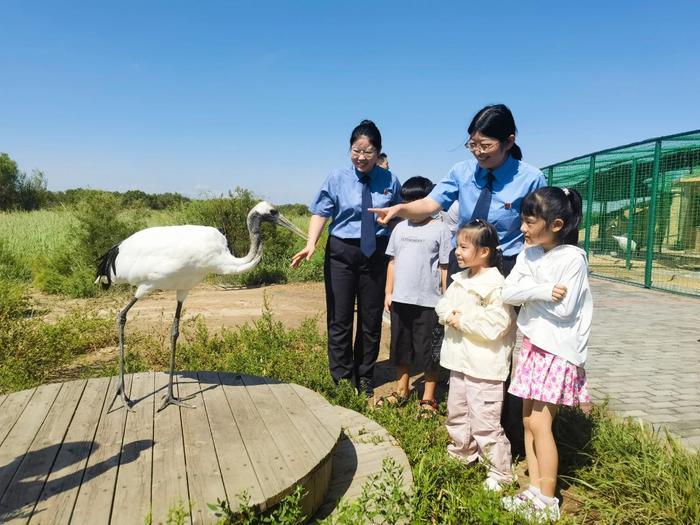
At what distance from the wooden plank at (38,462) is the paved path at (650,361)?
153 inches

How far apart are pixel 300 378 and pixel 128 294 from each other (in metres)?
6.56

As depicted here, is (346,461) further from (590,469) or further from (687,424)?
(687,424)

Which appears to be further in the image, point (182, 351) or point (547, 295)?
point (182, 351)

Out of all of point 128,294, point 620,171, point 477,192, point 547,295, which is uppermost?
point 620,171

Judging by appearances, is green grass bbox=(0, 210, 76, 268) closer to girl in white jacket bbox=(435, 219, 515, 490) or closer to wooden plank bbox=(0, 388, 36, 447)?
wooden plank bbox=(0, 388, 36, 447)

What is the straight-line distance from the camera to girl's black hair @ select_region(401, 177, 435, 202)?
404 centimetres

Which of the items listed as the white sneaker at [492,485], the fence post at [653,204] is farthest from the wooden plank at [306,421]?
the fence post at [653,204]

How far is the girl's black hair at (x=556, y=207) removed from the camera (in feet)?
8.28

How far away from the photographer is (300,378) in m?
4.53

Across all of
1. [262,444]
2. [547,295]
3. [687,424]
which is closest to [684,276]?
[687,424]

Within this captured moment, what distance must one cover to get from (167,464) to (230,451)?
1.01 ft

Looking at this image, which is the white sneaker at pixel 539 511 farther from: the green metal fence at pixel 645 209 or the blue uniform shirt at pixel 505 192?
the green metal fence at pixel 645 209

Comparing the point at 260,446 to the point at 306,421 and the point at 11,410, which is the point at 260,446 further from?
Answer: the point at 11,410

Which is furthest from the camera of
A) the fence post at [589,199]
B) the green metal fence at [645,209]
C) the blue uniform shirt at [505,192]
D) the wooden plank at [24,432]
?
the fence post at [589,199]
